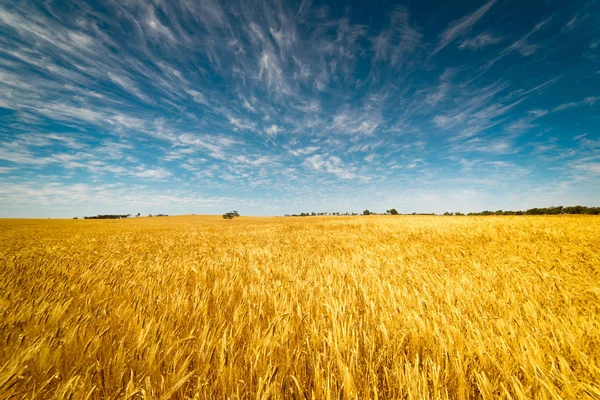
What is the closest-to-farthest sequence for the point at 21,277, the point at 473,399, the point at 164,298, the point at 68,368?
the point at 473,399
the point at 68,368
the point at 164,298
the point at 21,277

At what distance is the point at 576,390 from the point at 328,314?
154 cm

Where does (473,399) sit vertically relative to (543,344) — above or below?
below

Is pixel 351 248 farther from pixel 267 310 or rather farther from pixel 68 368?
pixel 68 368

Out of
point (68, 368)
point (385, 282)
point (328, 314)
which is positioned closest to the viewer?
point (68, 368)

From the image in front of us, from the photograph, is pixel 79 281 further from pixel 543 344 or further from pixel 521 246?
pixel 521 246

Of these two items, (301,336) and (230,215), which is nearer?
(301,336)

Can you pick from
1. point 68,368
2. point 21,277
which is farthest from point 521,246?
point 21,277

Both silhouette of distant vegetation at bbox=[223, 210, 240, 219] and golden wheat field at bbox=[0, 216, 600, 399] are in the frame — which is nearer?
golden wheat field at bbox=[0, 216, 600, 399]

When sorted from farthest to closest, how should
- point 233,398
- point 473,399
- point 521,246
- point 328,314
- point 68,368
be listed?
point 521,246 < point 328,314 < point 68,368 < point 473,399 < point 233,398

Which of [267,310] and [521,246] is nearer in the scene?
[267,310]

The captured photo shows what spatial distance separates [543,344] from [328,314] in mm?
1578

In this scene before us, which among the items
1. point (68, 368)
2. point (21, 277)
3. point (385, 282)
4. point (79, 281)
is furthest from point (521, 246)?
point (21, 277)

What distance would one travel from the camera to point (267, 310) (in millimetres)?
2506

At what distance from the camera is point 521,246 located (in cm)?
610
